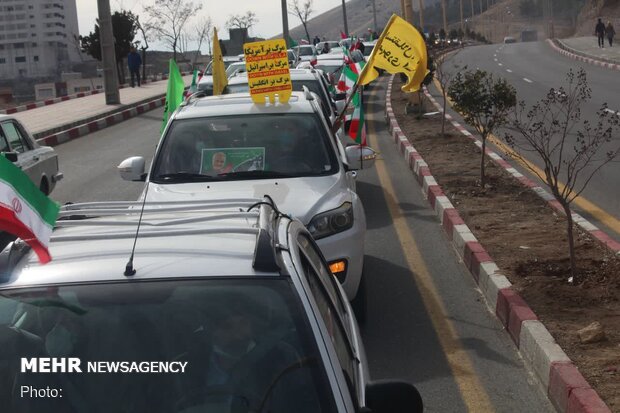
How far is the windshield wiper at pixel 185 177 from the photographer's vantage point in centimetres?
758

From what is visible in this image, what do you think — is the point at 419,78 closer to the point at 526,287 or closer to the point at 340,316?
the point at 526,287

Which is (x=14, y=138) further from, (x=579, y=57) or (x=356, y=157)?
(x=579, y=57)

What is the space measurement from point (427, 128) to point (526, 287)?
1400 cm

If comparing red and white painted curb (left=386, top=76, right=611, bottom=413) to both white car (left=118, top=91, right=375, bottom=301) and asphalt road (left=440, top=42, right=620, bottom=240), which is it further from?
asphalt road (left=440, top=42, right=620, bottom=240)

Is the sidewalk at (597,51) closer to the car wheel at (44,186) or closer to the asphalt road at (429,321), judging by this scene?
the asphalt road at (429,321)

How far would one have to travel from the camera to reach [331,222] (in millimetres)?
6758

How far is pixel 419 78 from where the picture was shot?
10352mm

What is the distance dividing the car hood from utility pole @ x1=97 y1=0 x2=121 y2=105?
2314 centimetres

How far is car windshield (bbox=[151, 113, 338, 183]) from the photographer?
302 inches

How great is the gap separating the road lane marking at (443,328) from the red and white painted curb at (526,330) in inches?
14.0

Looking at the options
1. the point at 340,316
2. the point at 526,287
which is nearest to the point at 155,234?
the point at 340,316

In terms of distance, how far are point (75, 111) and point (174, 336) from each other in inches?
1151

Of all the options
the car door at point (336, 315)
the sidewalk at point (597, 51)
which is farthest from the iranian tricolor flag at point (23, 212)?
the sidewalk at point (597, 51)

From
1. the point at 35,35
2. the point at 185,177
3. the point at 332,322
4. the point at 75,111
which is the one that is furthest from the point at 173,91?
the point at 35,35
